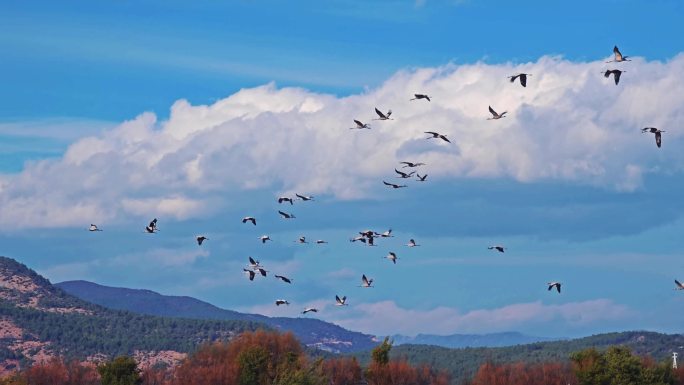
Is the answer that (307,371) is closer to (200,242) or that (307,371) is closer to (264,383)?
(264,383)

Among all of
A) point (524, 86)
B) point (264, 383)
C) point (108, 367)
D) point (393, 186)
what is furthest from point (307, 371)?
point (524, 86)

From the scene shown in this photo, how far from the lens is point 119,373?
112688 millimetres

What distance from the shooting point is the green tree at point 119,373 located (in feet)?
367

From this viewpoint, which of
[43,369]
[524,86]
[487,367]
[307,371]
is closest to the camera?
[524,86]

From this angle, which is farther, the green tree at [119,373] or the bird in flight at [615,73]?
the green tree at [119,373]

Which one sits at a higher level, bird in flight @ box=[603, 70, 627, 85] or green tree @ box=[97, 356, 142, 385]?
bird in flight @ box=[603, 70, 627, 85]

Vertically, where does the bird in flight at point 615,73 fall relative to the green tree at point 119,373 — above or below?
above

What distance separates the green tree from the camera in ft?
367

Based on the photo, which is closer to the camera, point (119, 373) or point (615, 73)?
point (615, 73)

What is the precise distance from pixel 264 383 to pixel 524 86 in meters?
58.9

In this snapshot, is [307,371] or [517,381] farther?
[517,381]

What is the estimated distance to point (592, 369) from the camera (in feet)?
373

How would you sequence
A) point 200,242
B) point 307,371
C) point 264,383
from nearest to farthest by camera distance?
1. point 200,242
2. point 307,371
3. point 264,383

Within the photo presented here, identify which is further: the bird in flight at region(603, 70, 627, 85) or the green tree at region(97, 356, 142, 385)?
the green tree at region(97, 356, 142, 385)
